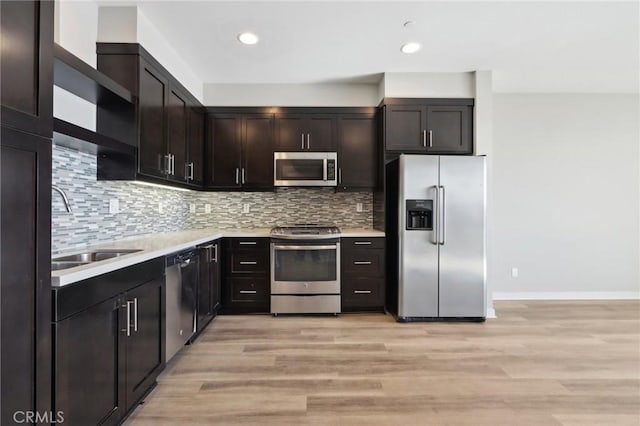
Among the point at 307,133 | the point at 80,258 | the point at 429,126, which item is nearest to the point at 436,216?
the point at 429,126

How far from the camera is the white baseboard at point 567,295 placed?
436 centimetres

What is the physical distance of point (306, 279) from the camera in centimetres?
366

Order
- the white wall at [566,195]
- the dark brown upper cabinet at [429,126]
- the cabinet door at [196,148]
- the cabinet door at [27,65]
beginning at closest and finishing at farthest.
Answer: the cabinet door at [27,65]
the cabinet door at [196,148]
the dark brown upper cabinet at [429,126]
the white wall at [566,195]

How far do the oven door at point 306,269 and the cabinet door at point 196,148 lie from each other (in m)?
1.11

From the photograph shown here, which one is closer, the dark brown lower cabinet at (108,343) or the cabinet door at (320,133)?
the dark brown lower cabinet at (108,343)

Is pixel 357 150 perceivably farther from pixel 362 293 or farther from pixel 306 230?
pixel 362 293

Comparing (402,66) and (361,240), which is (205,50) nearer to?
(402,66)

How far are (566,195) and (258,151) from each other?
3963 mm

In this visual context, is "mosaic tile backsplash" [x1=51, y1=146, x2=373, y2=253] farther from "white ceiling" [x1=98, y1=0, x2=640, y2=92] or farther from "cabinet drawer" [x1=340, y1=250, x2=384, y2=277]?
"white ceiling" [x1=98, y1=0, x2=640, y2=92]

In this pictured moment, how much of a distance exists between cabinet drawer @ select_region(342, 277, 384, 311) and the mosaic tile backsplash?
79 centimetres

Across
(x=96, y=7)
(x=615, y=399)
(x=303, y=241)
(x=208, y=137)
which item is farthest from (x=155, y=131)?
(x=615, y=399)

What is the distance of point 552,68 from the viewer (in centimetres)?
362

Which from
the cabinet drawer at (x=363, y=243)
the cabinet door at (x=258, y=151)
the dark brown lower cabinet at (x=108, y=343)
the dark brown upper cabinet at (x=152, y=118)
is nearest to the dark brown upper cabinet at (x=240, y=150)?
the cabinet door at (x=258, y=151)

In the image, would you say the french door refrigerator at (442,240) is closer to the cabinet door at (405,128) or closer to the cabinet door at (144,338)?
the cabinet door at (405,128)
